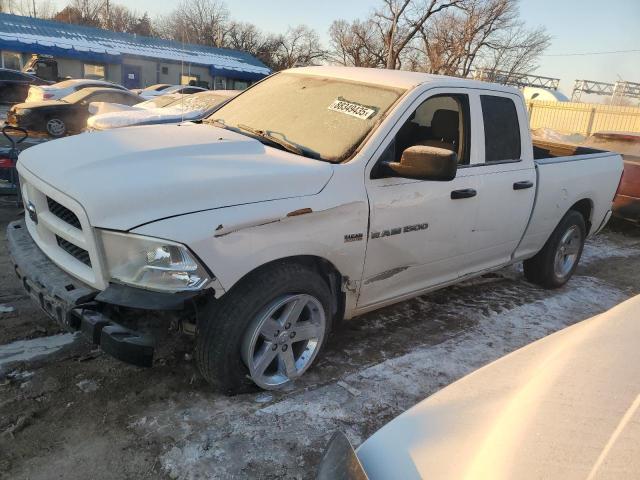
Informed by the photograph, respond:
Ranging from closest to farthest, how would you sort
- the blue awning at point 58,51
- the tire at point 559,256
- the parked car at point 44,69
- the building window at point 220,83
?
the tire at point 559,256 < the parked car at point 44,69 < the blue awning at point 58,51 < the building window at point 220,83

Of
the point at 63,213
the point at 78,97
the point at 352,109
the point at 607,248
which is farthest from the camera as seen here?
the point at 78,97

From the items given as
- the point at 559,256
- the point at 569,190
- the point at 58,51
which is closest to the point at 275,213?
the point at 569,190

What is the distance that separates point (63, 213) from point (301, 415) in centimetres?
168

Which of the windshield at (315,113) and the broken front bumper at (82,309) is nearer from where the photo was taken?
the broken front bumper at (82,309)

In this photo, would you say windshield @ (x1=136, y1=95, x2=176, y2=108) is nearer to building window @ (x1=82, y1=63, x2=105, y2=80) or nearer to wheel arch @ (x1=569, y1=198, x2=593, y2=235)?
wheel arch @ (x1=569, y1=198, x2=593, y2=235)

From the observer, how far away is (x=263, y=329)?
2.88m

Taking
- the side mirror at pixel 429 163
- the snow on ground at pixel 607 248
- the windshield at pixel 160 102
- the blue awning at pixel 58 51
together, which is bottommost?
the snow on ground at pixel 607 248

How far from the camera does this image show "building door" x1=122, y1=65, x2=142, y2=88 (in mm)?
35312

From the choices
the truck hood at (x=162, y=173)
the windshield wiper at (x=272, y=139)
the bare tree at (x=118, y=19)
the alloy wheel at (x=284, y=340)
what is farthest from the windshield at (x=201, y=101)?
the bare tree at (x=118, y=19)

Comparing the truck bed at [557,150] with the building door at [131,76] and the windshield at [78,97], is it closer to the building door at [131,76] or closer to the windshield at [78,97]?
the windshield at [78,97]

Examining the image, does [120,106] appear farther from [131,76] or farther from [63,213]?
[131,76]

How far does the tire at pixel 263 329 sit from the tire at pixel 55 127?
Result: 12473 mm

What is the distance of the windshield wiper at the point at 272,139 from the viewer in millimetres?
3234

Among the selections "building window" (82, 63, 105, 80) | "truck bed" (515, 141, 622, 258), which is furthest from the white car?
"building window" (82, 63, 105, 80)
